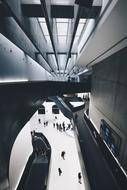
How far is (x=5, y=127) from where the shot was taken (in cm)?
330

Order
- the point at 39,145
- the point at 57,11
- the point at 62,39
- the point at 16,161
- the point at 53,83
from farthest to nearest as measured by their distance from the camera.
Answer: the point at 39,145, the point at 53,83, the point at 62,39, the point at 16,161, the point at 57,11

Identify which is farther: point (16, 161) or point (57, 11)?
point (16, 161)

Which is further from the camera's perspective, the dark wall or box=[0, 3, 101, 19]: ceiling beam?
the dark wall

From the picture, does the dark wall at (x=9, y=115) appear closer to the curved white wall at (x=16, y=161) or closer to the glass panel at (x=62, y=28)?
the curved white wall at (x=16, y=161)

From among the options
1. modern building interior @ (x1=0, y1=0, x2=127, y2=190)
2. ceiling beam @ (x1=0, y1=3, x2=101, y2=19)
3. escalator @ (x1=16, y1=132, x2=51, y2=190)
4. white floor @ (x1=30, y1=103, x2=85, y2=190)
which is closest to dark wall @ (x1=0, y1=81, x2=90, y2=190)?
modern building interior @ (x1=0, y1=0, x2=127, y2=190)

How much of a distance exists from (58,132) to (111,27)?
13501 mm

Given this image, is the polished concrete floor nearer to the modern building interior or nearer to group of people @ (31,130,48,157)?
the modern building interior

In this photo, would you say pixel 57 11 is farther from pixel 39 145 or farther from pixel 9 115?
pixel 39 145

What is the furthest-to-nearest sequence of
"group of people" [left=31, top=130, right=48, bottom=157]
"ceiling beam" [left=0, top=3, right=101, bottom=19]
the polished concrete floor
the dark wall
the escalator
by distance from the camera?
"group of people" [left=31, top=130, right=48, bottom=157]
the escalator
the polished concrete floor
the dark wall
"ceiling beam" [left=0, top=3, right=101, bottom=19]

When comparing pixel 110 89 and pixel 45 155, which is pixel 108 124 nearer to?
pixel 110 89

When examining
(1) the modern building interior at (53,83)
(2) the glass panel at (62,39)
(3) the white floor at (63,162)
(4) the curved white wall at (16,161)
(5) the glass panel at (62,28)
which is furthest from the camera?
(3) the white floor at (63,162)

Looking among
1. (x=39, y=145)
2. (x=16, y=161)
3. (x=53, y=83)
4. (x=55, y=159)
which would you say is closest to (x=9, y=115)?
(x=16, y=161)

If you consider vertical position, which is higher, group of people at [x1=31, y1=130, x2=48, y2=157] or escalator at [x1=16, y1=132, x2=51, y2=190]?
escalator at [x1=16, y1=132, x2=51, y2=190]

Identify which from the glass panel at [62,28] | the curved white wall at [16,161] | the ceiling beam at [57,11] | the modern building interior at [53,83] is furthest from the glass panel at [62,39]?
the curved white wall at [16,161]
